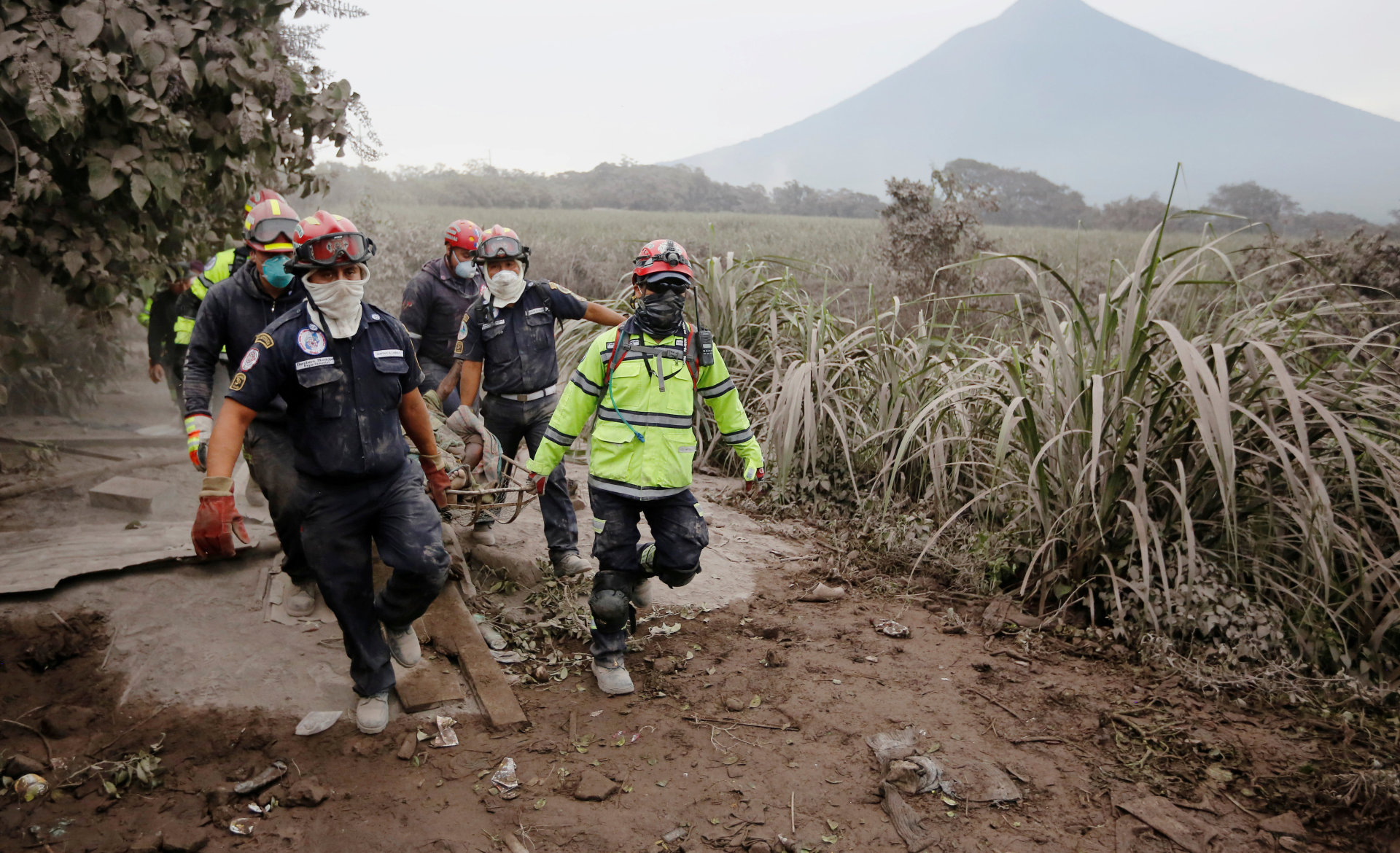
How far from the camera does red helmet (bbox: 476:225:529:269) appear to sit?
4.47 m

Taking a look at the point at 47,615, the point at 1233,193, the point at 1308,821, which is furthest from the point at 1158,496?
the point at 1233,193

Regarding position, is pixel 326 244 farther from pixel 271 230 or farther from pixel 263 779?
pixel 263 779

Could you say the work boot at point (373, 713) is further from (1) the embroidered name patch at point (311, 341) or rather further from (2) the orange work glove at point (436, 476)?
(1) the embroidered name patch at point (311, 341)

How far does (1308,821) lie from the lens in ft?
8.82

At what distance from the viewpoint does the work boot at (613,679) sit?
3543 mm

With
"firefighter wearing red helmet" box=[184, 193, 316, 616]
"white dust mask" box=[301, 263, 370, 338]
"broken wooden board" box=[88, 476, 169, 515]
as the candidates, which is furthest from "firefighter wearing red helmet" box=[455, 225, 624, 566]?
"broken wooden board" box=[88, 476, 169, 515]

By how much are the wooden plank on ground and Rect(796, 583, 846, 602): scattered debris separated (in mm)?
1733

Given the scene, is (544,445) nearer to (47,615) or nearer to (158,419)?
(47,615)

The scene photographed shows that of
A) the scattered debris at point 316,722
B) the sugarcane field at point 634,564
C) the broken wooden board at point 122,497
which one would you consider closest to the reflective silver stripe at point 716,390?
the sugarcane field at point 634,564

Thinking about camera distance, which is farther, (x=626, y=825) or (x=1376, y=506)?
(x=1376, y=506)

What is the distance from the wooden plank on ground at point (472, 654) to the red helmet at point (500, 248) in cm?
174

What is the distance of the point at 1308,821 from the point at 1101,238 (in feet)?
72.5

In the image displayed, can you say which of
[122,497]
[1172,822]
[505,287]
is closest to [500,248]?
[505,287]

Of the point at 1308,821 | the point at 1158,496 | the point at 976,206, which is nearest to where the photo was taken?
the point at 1308,821
